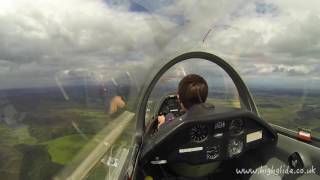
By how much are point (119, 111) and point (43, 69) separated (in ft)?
3.78

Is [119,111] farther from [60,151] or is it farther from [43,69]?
[43,69]

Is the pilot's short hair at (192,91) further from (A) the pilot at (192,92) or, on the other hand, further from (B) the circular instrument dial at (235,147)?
(B) the circular instrument dial at (235,147)

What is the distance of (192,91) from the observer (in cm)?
246

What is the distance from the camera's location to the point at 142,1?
3.55 m

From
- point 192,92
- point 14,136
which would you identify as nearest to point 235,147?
point 192,92

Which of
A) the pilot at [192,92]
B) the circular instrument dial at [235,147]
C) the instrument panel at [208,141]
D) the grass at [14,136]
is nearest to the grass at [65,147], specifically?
the grass at [14,136]

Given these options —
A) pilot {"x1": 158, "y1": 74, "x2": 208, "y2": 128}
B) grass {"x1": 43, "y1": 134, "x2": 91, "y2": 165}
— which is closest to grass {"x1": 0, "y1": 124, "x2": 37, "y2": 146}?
Answer: grass {"x1": 43, "y1": 134, "x2": 91, "y2": 165}

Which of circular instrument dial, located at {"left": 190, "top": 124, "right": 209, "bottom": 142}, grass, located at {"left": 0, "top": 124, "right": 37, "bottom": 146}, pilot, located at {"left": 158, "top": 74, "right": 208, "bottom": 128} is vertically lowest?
circular instrument dial, located at {"left": 190, "top": 124, "right": 209, "bottom": 142}

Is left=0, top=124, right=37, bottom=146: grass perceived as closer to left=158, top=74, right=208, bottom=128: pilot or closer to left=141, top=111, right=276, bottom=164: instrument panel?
left=141, top=111, right=276, bottom=164: instrument panel

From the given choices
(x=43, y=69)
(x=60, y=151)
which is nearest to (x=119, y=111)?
(x=60, y=151)

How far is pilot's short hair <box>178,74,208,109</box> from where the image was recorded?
2.45 metres

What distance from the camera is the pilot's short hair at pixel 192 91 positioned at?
245 cm

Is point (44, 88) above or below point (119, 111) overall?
above

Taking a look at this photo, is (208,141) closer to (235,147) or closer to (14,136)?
(235,147)
